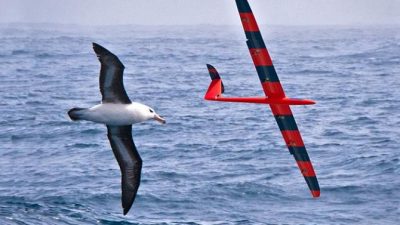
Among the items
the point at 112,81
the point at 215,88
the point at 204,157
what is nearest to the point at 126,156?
the point at 112,81

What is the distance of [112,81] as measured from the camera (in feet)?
86.7

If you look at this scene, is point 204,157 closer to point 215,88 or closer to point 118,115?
point 215,88

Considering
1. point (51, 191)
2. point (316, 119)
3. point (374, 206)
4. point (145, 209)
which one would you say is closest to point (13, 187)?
point (51, 191)

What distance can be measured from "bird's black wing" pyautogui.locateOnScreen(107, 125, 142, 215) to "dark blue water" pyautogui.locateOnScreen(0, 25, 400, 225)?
2538cm

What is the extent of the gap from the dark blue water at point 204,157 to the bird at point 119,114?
25526mm

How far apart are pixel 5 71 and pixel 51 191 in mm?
99726

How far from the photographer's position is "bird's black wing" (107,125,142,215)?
27.7 meters

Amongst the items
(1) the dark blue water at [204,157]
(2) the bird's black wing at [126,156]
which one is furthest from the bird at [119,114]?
(1) the dark blue water at [204,157]

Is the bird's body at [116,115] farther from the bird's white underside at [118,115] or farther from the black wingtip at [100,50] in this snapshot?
the black wingtip at [100,50]

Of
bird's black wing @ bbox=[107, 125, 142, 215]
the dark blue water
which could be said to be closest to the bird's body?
bird's black wing @ bbox=[107, 125, 142, 215]

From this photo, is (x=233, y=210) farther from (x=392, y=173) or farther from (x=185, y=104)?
(x=185, y=104)

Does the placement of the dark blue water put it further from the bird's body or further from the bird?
the bird's body

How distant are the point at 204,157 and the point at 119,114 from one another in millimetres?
53656

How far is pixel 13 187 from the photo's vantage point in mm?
67625
